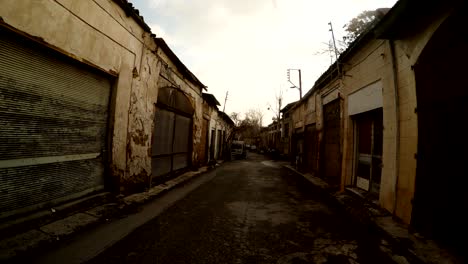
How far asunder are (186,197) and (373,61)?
5.69m

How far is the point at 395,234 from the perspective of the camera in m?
3.98

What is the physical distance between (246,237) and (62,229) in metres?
2.64

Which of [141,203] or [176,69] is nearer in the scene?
[141,203]

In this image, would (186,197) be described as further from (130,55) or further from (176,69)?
(176,69)

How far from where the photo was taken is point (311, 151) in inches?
490

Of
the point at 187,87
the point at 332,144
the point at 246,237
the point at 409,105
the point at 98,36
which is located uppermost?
the point at 187,87

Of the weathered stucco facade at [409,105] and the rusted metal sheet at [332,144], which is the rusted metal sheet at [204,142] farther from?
the weathered stucco facade at [409,105]

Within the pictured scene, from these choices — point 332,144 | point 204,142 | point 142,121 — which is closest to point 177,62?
point 142,121

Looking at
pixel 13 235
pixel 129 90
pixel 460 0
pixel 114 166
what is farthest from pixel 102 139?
pixel 460 0

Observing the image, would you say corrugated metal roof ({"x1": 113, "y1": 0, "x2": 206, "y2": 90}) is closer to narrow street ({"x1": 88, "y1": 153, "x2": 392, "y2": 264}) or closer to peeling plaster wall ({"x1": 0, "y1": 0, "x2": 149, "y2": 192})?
peeling plaster wall ({"x1": 0, "y1": 0, "x2": 149, "y2": 192})

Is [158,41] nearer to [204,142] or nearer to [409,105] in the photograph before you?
[409,105]

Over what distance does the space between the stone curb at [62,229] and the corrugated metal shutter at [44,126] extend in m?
0.48

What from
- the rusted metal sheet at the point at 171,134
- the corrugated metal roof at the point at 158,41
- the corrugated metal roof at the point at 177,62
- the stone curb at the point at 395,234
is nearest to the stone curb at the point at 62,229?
the rusted metal sheet at the point at 171,134

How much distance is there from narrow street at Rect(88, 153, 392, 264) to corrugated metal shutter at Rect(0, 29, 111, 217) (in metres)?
1.59
